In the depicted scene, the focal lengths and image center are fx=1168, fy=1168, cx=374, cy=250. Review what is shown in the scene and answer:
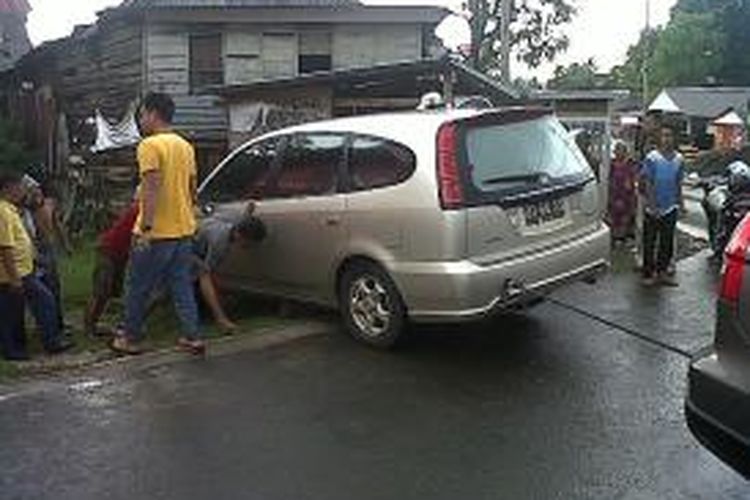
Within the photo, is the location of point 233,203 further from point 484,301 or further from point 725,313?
point 725,313

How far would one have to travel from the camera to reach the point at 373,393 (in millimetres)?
7164

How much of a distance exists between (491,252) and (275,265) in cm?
219

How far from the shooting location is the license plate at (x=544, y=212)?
26.0 ft

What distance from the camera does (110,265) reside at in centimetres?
891

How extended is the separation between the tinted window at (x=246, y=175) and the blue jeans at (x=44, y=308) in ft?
6.08

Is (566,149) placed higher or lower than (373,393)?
higher

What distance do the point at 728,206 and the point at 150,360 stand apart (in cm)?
726

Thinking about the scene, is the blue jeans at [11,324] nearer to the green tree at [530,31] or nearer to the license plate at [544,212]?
the license plate at [544,212]

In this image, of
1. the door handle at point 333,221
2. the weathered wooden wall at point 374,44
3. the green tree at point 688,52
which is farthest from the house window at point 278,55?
the green tree at point 688,52

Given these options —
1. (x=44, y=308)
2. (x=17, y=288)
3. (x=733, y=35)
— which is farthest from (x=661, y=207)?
(x=733, y=35)

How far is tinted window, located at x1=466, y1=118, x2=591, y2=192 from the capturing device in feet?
25.8

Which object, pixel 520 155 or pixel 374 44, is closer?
pixel 520 155

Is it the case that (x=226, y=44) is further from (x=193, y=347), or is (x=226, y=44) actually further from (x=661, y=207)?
(x=193, y=347)

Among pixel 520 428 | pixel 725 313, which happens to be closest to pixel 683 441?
pixel 520 428
